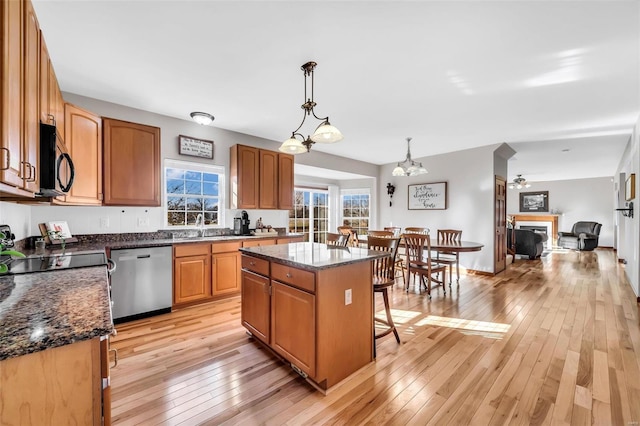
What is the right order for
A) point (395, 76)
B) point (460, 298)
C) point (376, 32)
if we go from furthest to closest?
1. point (460, 298)
2. point (395, 76)
3. point (376, 32)

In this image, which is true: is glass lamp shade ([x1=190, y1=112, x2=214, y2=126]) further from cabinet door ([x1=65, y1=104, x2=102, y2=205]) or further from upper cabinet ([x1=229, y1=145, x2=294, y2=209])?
cabinet door ([x1=65, y1=104, x2=102, y2=205])

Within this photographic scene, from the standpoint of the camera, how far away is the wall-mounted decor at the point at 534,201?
10.5m

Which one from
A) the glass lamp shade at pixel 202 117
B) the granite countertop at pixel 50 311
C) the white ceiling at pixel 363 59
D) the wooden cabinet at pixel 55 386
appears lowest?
the wooden cabinet at pixel 55 386

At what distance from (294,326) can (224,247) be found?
202 centimetres

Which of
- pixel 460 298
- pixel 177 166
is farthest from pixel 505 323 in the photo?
pixel 177 166

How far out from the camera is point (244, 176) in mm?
4148

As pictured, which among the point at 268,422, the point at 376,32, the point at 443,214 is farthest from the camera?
the point at 443,214

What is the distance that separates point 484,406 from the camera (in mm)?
1729

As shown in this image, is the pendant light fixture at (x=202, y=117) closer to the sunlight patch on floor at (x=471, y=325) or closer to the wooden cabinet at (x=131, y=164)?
the wooden cabinet at (x=131, y=164)

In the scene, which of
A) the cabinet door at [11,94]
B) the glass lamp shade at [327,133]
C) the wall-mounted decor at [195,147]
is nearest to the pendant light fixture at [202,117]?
the wall-mounted decor at [195,147]

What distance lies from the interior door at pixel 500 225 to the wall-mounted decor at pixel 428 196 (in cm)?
94

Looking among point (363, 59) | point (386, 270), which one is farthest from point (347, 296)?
point (363, 59)

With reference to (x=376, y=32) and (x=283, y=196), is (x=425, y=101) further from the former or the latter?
(x=283, y=196)

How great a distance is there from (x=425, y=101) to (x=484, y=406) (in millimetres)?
2933
